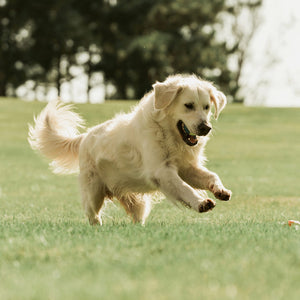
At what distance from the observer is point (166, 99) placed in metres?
5.98

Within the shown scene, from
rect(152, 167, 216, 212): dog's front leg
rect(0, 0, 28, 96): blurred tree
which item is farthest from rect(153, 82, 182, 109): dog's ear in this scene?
rect(0, 0, 28, 96): blurred tree

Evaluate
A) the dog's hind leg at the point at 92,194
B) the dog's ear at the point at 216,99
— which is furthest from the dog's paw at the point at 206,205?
the dog's hind leg at the point at 92,194

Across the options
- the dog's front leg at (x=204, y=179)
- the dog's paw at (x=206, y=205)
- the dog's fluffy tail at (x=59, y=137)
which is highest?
the dog's paw at (x=206, y=205)

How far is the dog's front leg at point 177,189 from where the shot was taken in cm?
513

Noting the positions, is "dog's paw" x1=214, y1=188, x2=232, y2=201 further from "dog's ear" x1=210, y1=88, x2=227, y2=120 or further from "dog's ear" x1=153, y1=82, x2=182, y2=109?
"dog's ear" x1=210, y1=88, x2=227, y2=120

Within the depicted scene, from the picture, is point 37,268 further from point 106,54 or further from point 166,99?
point 106,54

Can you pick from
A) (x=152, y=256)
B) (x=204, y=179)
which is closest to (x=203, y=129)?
(x=204, y=179)

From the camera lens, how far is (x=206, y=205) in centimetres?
505

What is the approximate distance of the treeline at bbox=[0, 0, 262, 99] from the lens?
37.1 metres

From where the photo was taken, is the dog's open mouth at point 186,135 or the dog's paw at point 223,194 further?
the dog's open mouth at point 186,135

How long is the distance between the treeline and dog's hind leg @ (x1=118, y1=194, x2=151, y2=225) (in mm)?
29659

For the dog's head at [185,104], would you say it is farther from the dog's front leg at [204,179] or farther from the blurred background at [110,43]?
the blurred background at [110,43]

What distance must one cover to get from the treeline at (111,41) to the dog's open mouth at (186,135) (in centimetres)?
3047

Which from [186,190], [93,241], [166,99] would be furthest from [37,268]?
[166,99]
